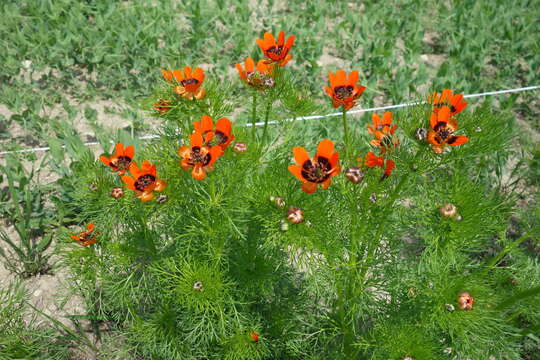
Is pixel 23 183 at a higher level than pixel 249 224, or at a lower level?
lower

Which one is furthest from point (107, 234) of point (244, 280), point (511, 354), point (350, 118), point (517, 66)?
point (517, 66)

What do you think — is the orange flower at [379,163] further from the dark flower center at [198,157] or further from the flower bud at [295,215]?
the dark flower center at [198,157]

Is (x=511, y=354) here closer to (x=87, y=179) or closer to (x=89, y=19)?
(x=87, y=179)

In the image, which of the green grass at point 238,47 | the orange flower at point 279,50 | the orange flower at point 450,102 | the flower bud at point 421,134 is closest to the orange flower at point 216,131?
the orange flower at point 279,50

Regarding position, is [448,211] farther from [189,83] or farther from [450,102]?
[189,83]

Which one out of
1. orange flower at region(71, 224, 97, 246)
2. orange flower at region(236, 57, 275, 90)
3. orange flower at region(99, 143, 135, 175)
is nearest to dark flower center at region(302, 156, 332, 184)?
orange flower at region(236, 57, 275, 90)
